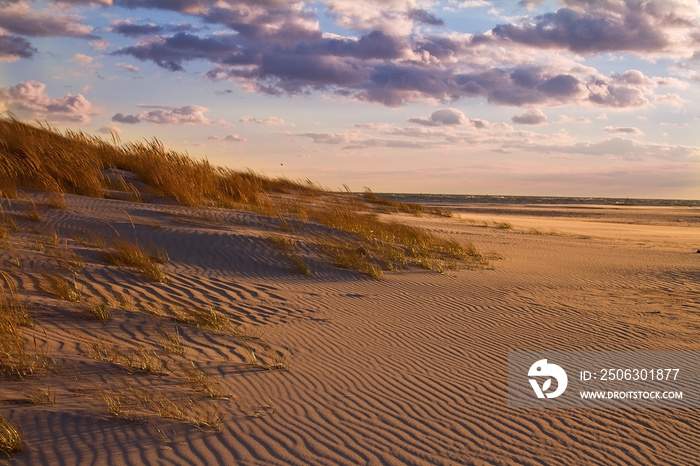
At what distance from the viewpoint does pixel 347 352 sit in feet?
18.3

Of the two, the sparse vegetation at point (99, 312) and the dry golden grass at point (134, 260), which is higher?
the dry golden grass at point (134, 260)

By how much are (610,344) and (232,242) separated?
246 inches

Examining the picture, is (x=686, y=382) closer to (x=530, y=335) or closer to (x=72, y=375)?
(x=530, y=335)

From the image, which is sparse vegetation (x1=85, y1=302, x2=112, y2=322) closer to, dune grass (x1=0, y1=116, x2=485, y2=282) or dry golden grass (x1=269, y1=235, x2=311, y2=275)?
dune grass (x1=0, y1=116, x2=485, y2=282)

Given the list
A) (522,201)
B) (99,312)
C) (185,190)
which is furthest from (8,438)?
(522,201)

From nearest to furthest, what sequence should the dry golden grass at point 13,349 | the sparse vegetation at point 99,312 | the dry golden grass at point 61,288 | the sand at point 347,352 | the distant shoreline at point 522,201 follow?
1. the sand at point 347,352
2. the dry golden grass at point 13,349
3. the sparse vegetation at point 99,312
4. the dry golden grass at point 61,288
5. the distant shoreline at point 522,201

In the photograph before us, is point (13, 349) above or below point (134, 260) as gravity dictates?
below

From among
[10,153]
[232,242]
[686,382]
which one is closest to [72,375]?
[686,382]

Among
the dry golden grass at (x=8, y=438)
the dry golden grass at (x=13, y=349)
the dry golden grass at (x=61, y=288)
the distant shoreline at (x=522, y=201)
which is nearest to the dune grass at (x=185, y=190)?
the dry golden grass at (x=61, y=288)

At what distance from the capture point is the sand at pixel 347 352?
11.9 feet

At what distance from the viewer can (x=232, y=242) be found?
393 inches

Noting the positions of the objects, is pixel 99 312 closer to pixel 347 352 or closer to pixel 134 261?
pixel 134 261

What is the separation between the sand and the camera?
3.62 metres

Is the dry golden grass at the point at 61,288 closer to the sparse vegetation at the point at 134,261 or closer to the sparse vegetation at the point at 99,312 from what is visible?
the sparse vegetation at the point at 134,261
